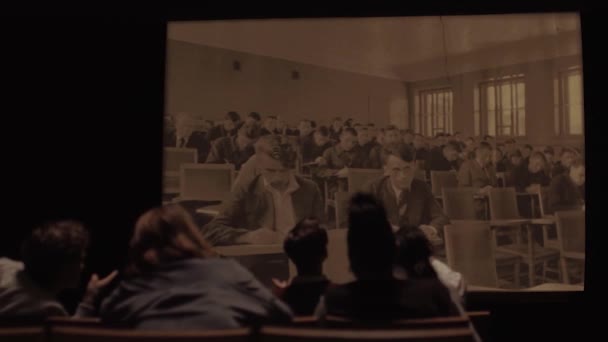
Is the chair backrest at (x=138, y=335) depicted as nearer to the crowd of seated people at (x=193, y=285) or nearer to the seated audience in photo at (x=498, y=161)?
the crowd of seated people at (x=193, y=285)

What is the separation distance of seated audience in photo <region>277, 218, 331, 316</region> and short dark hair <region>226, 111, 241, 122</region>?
1.90m

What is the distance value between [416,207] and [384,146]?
481 millimetres

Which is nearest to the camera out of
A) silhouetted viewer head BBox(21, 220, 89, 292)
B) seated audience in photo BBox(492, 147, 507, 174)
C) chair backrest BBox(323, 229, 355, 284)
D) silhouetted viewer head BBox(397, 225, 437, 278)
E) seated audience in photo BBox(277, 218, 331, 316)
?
silhouetted viewer head BBox(21, 220, 89, 292)

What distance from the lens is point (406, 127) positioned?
12.3ft

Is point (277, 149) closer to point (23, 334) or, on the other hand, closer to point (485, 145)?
point (485, 145)

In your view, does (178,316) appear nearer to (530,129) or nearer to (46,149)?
(46,149)

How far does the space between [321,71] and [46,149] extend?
6.59 feet

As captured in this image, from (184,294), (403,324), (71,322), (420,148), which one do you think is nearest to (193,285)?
(184,294)

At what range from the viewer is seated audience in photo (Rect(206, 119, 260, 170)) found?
374 cm

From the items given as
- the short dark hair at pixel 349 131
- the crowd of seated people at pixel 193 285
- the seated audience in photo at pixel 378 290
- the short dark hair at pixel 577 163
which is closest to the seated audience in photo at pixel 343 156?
the short dark hair at pixel 349 131

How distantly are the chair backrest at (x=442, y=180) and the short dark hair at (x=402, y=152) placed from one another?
19 cm

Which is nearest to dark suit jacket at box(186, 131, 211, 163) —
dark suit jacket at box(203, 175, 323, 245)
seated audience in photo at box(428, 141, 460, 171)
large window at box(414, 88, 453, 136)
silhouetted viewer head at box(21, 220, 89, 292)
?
dark suit jacket at box(203, 175, 323, 245)

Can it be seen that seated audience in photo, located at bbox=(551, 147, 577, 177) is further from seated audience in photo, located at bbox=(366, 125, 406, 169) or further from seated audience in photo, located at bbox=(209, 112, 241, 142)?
seated audience in photo, located at bbox=(209, 112, 241, 142)

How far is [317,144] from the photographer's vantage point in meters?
3.79
